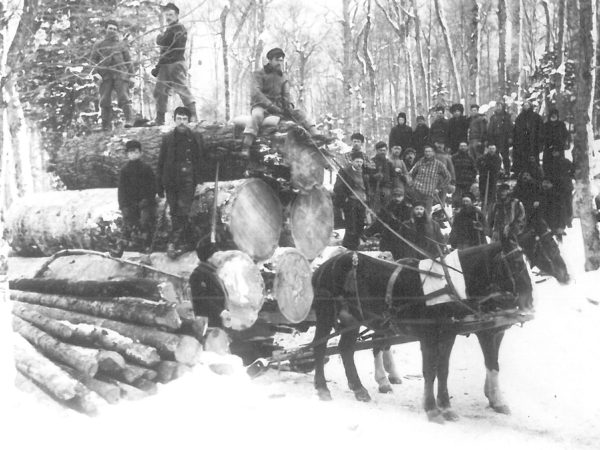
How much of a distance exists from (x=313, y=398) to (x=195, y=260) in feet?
5.84

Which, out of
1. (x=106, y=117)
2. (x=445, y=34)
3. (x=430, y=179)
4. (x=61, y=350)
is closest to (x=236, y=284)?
(x=61, y=350)

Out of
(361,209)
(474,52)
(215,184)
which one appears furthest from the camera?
(474,52)

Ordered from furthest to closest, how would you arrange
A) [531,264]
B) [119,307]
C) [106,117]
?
[106,117] → [531,264] → [119,307]

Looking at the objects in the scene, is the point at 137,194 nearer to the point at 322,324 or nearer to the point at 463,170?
the point at 322,324

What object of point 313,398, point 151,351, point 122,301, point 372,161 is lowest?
point 313,398

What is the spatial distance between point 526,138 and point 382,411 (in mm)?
7155

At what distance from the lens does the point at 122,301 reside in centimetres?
507

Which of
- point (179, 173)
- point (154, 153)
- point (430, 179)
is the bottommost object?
point (430, 179)

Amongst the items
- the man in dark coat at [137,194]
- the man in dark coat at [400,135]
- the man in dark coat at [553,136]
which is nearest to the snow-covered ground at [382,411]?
the man in dark coat at [137,194]

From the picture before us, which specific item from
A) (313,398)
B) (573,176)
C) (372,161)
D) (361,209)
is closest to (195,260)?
(313,398)

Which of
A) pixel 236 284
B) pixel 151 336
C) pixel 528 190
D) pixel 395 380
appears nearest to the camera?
pixel 151 336

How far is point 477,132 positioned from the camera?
12727mm

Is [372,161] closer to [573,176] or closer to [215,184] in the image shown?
[573,176]

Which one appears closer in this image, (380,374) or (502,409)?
(502,409)
